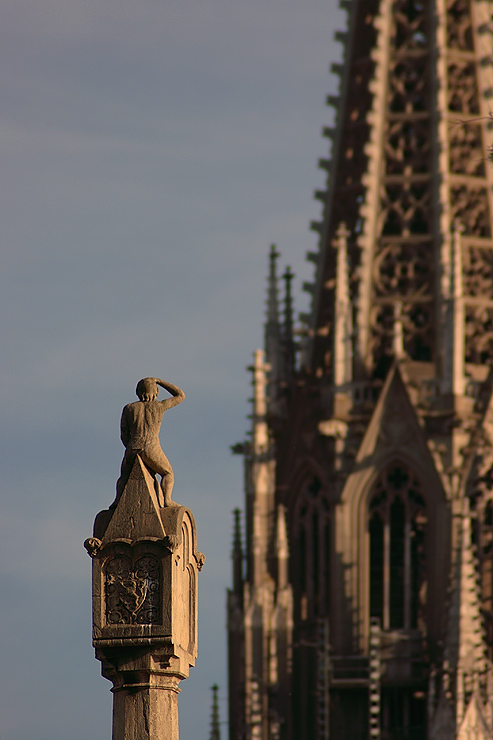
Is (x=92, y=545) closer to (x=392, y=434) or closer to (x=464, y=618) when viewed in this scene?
(x=464, y=618)

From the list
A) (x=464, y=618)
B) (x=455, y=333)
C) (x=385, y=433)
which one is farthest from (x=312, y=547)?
(x=455, y=333)

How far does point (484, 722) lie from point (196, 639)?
53.2 meters

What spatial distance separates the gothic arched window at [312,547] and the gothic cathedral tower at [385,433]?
62 millimetres

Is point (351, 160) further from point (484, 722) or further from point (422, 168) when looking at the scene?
point (484, 722)

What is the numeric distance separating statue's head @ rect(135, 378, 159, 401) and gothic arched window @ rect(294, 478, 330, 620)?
56923mm

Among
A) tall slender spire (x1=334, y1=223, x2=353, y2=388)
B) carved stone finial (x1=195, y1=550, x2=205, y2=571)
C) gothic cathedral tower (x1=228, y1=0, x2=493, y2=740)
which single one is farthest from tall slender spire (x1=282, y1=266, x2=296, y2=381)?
carved stone finial (x1=195, y1=550, x2=205, y2=571)

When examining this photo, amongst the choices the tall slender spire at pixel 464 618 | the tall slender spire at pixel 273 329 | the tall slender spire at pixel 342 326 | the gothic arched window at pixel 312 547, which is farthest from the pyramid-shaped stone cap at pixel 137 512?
the tall slender spire at pixel 273 329

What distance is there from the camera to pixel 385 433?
260ft

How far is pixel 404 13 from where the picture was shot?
8481 cm

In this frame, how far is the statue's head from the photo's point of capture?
2298 cm

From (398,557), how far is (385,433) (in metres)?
3.82

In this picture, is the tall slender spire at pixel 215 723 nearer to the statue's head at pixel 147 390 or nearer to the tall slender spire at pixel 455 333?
the tall slender spire at pixel 455 333

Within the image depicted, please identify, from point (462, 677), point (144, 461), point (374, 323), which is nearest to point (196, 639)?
point (144, 461)

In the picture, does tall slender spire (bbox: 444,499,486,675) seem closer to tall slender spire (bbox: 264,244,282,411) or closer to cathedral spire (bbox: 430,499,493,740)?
cathedral spire (bbox: 430,499,493,740)
